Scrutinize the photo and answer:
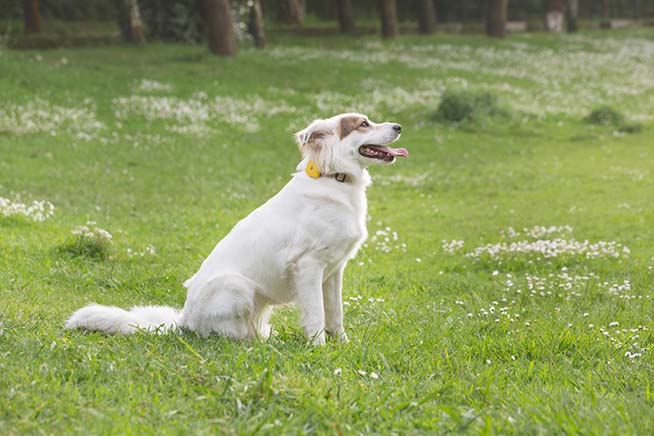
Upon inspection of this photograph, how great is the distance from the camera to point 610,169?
58.9ft

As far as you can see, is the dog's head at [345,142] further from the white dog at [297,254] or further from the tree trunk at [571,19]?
the tree trunk at [571,19]

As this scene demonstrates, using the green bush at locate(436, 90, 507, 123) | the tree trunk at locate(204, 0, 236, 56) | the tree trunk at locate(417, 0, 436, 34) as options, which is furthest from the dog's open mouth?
the tree trunk at locate(417, 0, 436, 34)

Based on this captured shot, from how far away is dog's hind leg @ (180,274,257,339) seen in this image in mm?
6227

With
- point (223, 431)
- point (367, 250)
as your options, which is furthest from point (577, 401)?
point (367, 250)

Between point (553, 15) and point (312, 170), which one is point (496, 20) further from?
point (312, 170)

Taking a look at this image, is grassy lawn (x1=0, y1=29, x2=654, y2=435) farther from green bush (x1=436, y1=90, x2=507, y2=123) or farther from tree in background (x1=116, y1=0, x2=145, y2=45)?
tree in background (x1=116, y1=0, x2=145, y2=45)

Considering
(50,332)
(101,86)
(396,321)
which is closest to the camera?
(50,332)

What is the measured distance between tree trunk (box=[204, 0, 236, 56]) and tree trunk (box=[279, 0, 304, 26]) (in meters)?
16.5

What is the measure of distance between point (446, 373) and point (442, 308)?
8.49 ft

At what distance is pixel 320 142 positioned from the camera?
21.8 ft

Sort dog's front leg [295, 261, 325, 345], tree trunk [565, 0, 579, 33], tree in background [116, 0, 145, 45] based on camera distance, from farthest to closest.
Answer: tree trunk [565, 0, 579, 33] < tree in background [116, 0, 145, 45] < dog's front leg [295, 261, 325, 345]

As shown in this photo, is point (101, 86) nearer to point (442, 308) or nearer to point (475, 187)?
point (475, 187)

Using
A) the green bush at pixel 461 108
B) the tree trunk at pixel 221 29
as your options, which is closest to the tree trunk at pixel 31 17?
the tree trunk at pixel 221 29

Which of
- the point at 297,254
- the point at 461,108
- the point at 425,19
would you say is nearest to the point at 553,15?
the point at 425,19
